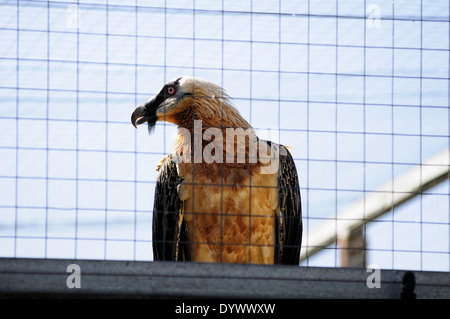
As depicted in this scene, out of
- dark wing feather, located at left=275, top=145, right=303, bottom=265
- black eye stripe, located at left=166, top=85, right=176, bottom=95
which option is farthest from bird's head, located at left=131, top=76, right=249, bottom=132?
dark wing feather, located at left=275, top=145, right=303, bottom=265

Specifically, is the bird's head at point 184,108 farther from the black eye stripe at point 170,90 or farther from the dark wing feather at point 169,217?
the dark wing feather at point 169,217

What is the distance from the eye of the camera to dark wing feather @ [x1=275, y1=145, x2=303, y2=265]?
4.93m

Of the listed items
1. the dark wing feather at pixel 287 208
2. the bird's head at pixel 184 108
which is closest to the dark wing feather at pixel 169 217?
the bird's head at pixel 184 108

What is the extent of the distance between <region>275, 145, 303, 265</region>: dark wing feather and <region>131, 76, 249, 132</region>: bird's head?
46 cm

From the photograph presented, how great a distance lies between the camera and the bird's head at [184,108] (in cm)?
503

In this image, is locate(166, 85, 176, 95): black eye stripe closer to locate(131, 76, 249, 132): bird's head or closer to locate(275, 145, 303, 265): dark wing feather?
locate(131, 76, 249, 132): bird's head

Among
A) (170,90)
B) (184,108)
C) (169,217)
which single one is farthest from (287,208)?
(170,90)

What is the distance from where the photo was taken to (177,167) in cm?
489

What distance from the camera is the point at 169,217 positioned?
494cm

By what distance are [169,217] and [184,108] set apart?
0.81m

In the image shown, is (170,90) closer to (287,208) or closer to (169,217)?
(169,217)

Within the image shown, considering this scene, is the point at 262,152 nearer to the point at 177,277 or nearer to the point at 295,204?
the point at 295,204
